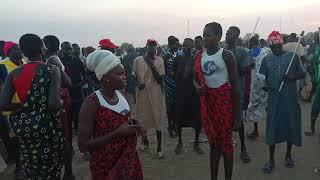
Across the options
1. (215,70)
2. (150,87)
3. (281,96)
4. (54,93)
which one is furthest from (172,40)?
(54,93)

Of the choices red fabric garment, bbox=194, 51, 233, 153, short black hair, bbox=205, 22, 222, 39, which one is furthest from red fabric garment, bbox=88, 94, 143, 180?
short black hair, bbox=205, 22, 222, 39

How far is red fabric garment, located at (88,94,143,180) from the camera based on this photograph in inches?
113

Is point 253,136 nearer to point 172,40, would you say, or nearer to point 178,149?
point 178,149

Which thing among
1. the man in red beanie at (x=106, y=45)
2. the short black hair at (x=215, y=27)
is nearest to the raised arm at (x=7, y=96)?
the short black hair at (x=215, y=27)

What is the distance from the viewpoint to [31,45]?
3723mm

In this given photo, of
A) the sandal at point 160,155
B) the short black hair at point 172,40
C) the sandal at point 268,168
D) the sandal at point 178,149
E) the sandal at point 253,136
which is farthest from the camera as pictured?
the short black hair at point 172,40

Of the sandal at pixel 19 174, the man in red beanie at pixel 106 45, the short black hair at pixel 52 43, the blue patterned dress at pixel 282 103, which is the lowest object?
the sandal at pixel 19 174

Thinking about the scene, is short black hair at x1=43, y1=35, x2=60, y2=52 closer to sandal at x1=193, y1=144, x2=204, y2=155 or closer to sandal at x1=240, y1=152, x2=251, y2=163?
sandal at x1=193, y1=144, x2=204, y2=155

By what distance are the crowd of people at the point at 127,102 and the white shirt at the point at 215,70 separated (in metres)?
0.01

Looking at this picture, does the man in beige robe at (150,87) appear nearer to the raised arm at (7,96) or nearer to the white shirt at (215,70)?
the white shirt at (215,70)

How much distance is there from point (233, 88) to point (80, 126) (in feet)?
8.04

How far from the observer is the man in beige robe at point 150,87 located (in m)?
6.93

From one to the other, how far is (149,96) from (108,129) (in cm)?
422

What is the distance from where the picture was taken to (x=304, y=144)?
23.6ft
